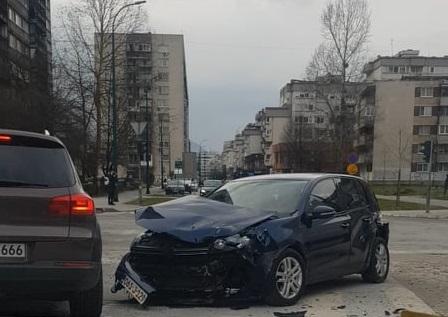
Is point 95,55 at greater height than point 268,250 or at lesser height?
greater

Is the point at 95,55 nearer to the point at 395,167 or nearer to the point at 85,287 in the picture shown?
the point at 85,287

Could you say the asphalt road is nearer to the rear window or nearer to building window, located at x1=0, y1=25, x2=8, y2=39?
the rear window

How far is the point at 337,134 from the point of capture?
58.2m

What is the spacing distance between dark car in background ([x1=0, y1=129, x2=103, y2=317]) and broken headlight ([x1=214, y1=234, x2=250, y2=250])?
1.35 metres

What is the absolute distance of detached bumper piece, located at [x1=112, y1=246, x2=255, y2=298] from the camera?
605cm

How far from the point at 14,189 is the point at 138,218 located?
2030 mm

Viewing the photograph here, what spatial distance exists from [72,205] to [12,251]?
599 millimetres

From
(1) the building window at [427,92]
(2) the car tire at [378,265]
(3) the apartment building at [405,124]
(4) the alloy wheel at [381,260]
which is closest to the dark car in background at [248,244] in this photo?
(2) the car tire at [378,265]

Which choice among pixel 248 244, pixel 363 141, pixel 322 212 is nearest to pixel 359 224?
pixel 322 212

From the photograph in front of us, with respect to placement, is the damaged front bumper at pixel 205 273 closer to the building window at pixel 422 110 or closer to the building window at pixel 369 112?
the building window at pixel 369 112

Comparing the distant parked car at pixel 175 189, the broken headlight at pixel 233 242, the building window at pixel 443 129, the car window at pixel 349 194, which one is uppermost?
the building window at pixel 443 129

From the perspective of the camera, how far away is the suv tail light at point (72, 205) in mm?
4906

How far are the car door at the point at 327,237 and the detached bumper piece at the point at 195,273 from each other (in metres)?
1.01

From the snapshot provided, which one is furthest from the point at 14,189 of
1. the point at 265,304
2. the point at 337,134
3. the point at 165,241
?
the point at 337,134
